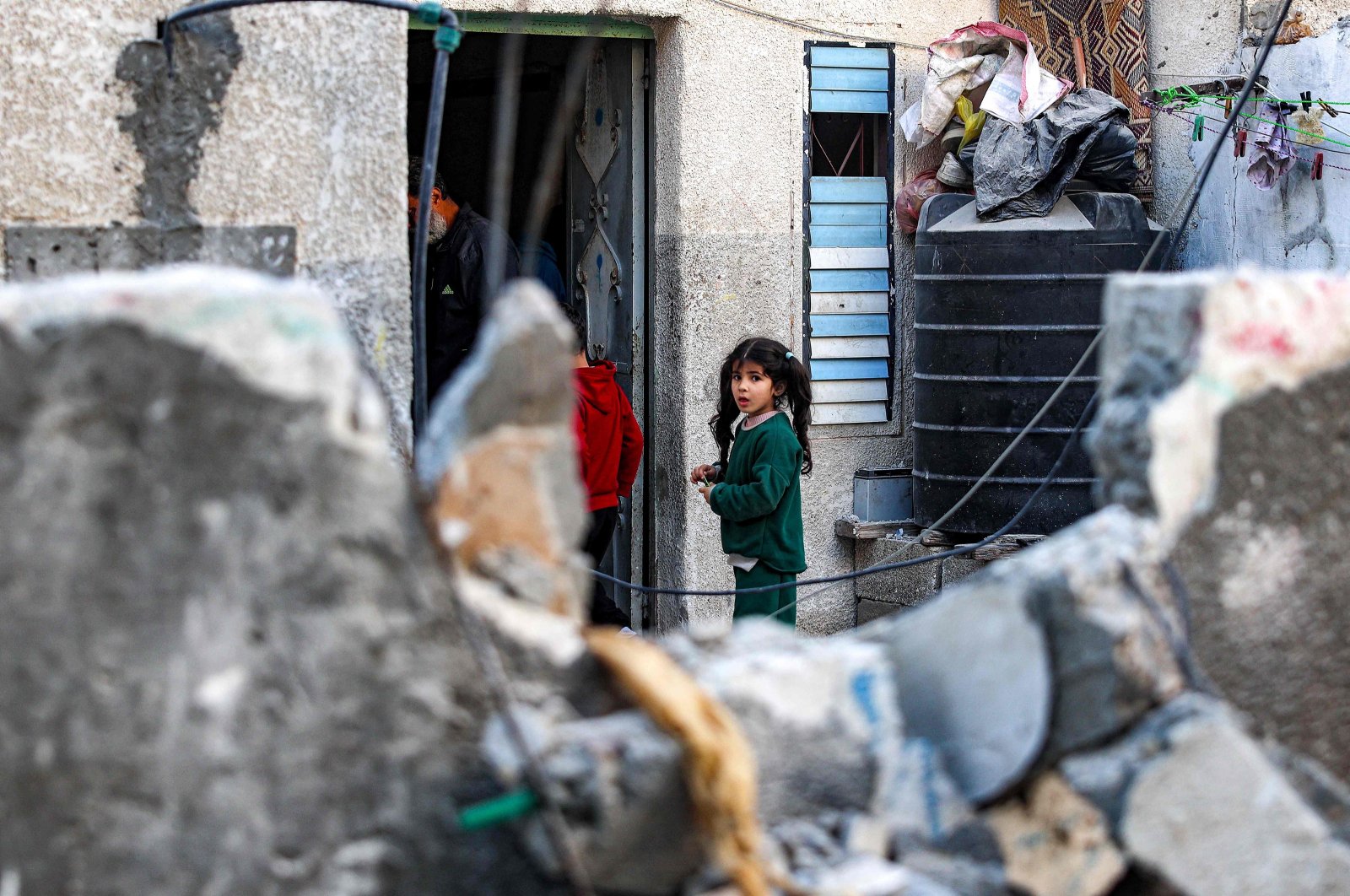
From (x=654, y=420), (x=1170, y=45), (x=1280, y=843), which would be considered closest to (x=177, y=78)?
(x=654, y=420)

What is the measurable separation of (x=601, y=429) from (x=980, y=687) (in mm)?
2844

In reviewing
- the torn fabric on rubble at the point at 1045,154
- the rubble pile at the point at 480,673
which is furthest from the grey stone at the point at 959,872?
the torn fabric on rubble at the point at 1045,154

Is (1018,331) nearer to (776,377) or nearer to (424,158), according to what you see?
(776,377)

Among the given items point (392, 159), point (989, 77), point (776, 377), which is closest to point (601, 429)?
point (776, 377)

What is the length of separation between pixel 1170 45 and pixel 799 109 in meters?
1.47

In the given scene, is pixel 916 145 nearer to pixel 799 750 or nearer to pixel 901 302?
pixel 901 302

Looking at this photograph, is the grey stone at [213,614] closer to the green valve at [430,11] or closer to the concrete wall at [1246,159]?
the green valve at [430,11]

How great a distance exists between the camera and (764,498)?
384 centimetres

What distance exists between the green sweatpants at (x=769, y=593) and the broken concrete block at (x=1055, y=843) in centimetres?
223

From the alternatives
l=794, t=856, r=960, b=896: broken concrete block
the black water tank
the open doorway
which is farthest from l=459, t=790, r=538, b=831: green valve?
the black water tank

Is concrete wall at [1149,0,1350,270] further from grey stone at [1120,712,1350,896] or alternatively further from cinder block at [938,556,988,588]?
grey stone at [1120,712,1350,896]

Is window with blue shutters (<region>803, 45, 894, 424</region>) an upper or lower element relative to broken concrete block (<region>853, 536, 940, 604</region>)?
upper

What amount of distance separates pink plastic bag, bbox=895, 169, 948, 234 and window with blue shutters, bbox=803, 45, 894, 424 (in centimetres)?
5

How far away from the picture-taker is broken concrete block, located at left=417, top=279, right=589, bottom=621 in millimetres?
1561
